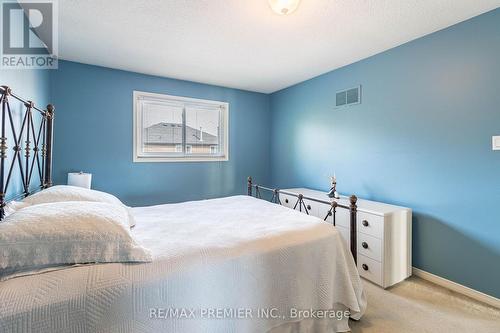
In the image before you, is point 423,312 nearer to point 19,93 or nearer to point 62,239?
point 62,239

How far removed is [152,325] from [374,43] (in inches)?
123

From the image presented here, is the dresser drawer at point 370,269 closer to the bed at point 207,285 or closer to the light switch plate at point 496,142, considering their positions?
the bed at point 207,285

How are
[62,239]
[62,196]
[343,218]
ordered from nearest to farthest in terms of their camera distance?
1. [62,239]
2. [62,196]
3. [343,218]

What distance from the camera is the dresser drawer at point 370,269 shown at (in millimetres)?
2242

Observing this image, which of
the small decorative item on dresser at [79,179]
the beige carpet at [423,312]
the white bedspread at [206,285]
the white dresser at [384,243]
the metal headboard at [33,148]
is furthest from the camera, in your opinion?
the small decorative item on dresser at [79,179]

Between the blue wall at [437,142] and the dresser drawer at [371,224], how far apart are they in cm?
56

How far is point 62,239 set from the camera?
98cm

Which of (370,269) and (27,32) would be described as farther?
(370,269)

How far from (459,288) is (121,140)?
430 cm

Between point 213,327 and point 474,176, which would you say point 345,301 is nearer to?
point 213,327

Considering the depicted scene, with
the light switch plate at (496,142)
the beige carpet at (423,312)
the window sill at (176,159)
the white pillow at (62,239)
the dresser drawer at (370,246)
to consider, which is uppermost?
the light switch plate at (496,142)

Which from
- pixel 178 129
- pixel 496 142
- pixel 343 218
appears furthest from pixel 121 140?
pixel 496 142

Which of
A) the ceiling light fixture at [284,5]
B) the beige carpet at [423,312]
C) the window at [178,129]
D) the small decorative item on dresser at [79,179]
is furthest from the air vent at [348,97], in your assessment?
the small decorative item on dresser at [79,179]

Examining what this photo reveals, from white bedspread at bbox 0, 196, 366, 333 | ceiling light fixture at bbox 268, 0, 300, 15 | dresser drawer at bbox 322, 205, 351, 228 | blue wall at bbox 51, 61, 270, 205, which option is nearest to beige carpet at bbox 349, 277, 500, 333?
white bedspread at bbox 0, 196, 366, 333
